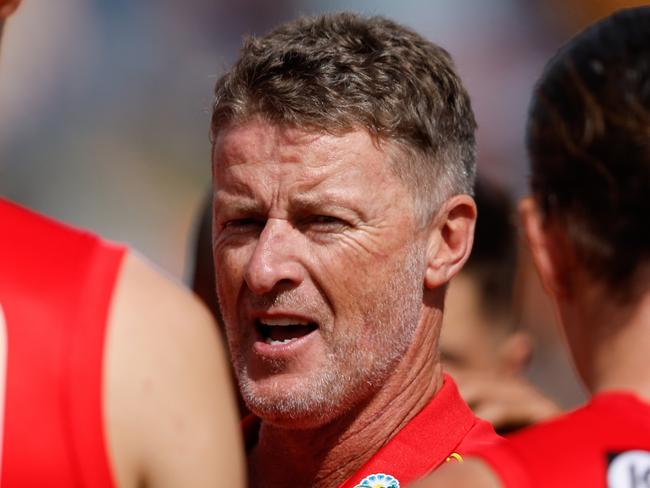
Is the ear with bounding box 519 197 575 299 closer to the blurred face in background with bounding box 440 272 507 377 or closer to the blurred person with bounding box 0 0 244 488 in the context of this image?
the blurred person with bounding box 0 0 244 488

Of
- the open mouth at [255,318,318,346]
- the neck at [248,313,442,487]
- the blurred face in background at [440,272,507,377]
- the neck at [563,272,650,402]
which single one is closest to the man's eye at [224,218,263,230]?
the open mouth at [255,318,318,346]

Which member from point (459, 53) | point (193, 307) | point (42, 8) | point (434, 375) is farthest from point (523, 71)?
point (193, 307)

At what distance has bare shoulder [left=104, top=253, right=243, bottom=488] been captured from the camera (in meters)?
1.64

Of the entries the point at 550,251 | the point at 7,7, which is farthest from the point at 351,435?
the point at 7,7

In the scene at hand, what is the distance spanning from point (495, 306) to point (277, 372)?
2.29 m

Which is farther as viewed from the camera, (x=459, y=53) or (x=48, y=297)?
(x=459, y=53)

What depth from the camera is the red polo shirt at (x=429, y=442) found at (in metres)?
2.97

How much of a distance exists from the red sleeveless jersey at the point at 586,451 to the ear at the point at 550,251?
217 mm

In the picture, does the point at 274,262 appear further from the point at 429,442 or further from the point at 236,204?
the point at 429,442

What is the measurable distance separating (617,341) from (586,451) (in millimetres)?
205

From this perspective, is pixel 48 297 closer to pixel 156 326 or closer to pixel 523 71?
pixel 156 326

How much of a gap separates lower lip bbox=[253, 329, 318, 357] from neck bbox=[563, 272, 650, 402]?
1068 mm

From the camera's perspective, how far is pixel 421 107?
307 centimetres

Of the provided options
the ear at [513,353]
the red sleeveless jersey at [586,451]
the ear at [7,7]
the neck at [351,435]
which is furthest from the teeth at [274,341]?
the ear at [513,353]
